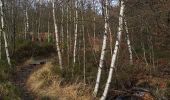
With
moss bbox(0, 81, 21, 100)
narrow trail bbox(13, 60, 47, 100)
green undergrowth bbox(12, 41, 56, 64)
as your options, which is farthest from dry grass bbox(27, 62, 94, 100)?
green undergrowth bbox(12, 41, 56, 64)

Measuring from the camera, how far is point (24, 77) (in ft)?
71.9

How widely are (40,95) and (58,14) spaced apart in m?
18.3

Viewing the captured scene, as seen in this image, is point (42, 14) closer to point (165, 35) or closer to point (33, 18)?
point (33, 18)

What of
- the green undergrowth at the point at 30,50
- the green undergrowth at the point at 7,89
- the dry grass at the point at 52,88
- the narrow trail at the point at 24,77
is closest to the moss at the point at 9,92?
the green undergrowth at the point at 7,89

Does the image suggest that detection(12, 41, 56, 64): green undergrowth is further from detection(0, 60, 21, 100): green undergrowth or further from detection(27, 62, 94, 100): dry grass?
detection(27, 62, 94, 100): dry grass

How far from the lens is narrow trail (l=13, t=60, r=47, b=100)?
712 inches

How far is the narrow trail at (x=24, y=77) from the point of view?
59.3 feet

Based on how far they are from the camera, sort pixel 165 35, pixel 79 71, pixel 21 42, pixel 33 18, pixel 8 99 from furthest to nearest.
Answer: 1. pixel 33 18
2. pixel 21 42
3. pixel 165 35
4. pixel 79 71
5. pixel 8 99

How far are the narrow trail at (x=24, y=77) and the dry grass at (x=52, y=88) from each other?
0.98 ft

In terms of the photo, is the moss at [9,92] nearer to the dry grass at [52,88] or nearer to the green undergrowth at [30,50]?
the dry grass at [52,88]

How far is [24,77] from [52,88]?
13.8 feet

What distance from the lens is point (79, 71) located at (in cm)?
2012

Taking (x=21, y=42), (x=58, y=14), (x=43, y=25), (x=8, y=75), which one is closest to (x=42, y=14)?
(x=43, y=25)

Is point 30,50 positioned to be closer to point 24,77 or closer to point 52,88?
point 24,77
